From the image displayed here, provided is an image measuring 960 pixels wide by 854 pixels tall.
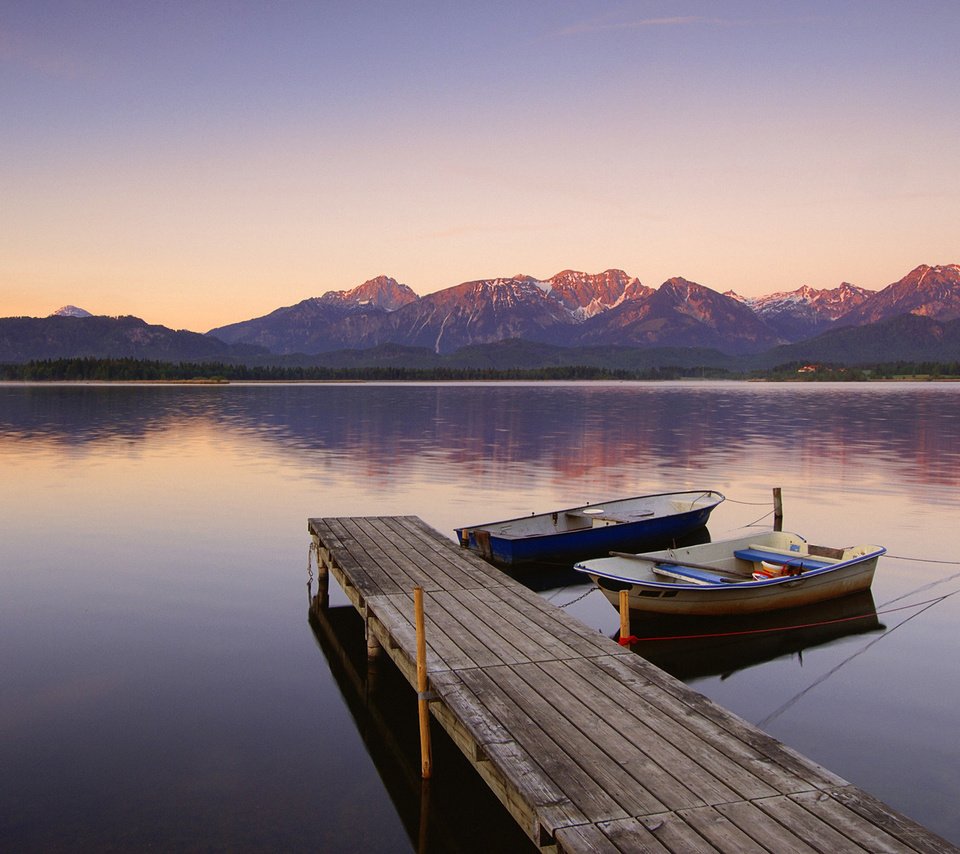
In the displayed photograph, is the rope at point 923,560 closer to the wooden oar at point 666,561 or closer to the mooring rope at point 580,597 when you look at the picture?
the wooden oar at point 666,561

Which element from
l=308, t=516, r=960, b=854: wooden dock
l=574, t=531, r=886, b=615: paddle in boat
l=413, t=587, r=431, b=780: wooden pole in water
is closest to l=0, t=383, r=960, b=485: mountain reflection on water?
l=574, t=531, r=886, b=615: paddle in boat

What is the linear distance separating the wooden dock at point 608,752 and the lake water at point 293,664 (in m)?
1.65

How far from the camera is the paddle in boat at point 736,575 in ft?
60.3

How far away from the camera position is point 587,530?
1003 inches

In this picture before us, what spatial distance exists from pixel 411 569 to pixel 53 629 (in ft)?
27.5

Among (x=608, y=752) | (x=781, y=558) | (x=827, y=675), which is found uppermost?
(x=608, y=752)

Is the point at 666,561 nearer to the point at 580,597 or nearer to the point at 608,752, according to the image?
the point at 580,597

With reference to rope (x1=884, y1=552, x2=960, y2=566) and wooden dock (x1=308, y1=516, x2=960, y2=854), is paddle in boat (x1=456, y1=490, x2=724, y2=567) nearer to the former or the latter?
rope (x1=884, y1=552, x2=960, y2=566)

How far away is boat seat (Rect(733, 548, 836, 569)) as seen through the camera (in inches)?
859

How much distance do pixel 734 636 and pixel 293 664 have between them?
9.99 metres

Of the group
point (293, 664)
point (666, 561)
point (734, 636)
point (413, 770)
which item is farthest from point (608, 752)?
point (666, 561)

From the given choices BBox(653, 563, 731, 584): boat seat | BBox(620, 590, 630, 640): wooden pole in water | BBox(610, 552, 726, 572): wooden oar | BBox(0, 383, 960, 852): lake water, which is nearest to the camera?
BBox(0, 383, 960, 852): lake water

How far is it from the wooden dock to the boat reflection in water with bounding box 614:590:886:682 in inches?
144

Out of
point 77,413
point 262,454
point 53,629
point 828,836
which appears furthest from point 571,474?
point 77,413
